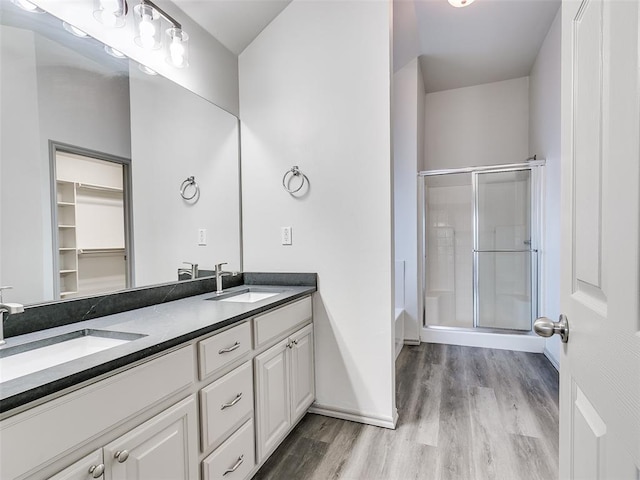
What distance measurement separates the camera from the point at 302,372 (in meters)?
2.00

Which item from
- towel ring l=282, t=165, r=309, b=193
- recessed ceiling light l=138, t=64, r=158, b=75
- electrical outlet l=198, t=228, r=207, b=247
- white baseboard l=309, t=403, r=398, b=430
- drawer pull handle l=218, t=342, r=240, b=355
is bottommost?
white baseboard l=309, t=403, r=398, b=430

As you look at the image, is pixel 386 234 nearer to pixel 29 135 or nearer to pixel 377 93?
pixel 377 93

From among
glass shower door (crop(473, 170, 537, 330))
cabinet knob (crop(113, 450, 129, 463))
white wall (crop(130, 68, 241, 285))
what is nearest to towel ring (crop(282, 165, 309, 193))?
white wall (crop(130, 68, 241, 285))

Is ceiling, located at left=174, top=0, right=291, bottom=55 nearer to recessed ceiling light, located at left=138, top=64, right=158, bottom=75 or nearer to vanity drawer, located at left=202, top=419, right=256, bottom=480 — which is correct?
recessed ceiling light, located at left=138, top=64, right=158, bottom=75

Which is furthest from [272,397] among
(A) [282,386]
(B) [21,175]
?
(B) [21,175]

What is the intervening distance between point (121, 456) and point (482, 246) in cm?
386

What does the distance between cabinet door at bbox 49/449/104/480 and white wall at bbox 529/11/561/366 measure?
3166mm

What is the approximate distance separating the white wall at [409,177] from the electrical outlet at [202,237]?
7.02ft

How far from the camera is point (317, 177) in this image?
7.07 ft

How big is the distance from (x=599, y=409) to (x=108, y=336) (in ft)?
4.62

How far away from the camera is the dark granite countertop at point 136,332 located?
0.75m

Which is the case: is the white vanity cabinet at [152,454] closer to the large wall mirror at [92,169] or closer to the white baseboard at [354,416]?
the large wall mirror at [92,169]

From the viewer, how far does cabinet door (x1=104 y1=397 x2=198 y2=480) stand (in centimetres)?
91

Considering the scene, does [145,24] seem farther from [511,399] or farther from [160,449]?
[511,399]
